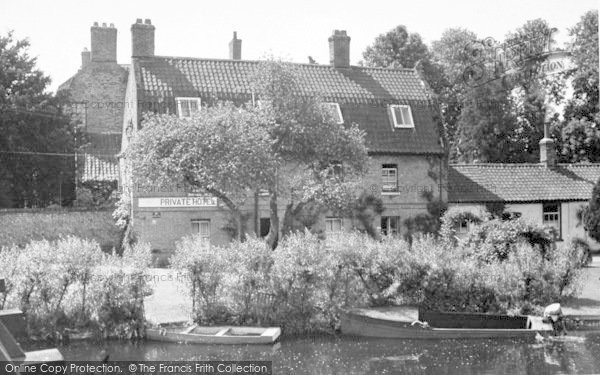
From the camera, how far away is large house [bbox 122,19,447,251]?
35.0 m

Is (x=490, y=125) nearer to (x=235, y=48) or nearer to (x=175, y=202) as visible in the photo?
(x=235, y=48)

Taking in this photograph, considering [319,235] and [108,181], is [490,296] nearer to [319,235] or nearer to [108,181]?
[319,235]

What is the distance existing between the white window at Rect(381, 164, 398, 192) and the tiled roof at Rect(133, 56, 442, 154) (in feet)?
3.01

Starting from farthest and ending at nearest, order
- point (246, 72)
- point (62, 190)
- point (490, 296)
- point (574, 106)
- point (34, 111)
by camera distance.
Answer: point (574, 106) → point (62, 190) → point (34, 111) → point (246, 72) → point (490, 296)

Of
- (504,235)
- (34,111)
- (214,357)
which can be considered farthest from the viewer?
(34,111)

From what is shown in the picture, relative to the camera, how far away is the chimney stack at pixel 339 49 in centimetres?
4084

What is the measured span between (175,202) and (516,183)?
17.9 meters

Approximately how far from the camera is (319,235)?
117 feet

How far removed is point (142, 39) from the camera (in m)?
37.4

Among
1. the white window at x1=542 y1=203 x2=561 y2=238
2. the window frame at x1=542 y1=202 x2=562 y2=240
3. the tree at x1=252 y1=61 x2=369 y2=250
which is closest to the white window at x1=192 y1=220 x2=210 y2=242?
the tree at x1=252 y1=61 x2=369 y2=250

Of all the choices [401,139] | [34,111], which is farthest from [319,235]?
[34,111]

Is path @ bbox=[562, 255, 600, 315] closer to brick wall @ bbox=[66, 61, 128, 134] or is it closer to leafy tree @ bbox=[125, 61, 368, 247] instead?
leafy tree @ bbox=[125, 61, 368, 247]

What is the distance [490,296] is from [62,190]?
96.2 ft

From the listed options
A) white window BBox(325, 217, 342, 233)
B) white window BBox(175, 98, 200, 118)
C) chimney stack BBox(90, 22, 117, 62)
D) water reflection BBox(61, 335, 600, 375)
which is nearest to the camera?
water reflection BBox(61, 335, 600, 375)
